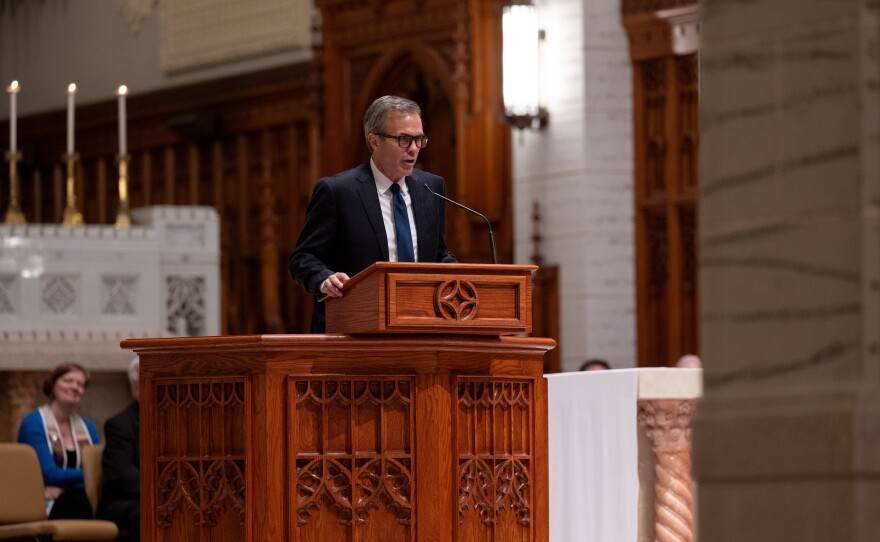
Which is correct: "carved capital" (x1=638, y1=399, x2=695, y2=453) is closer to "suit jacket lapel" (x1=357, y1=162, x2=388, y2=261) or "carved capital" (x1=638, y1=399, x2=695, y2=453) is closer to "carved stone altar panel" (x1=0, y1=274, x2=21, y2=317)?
"suit jacket lapel" (x1=357, y1=162, x2=388, y2=261)

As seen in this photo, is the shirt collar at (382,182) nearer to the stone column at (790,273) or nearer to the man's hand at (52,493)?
the stone column at (790,273)

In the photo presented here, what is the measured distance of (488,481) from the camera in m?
4.55

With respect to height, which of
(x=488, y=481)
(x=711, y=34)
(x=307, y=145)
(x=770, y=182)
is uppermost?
(x=307, y=145)

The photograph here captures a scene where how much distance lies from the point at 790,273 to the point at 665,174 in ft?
30.0

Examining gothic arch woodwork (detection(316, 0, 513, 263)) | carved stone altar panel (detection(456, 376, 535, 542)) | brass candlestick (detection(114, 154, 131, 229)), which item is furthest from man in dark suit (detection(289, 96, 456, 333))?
gothic arch woodwork (detection(316, 0, 513, 263))

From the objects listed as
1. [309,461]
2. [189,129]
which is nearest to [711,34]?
[309,461]

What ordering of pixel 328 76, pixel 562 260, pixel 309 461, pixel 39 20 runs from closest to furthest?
pixel 309 461
pixel 562 260
pixel 328 76
pixel 39 20

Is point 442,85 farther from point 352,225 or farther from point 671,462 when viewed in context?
point 352,225

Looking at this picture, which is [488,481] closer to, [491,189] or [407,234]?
[407,234]

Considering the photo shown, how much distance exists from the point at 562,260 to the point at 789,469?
9.27 metres

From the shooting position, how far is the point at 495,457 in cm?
457

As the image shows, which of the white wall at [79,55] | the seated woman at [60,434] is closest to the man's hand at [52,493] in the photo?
the seated woman at [60,434]

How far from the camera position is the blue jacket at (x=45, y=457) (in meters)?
8.34

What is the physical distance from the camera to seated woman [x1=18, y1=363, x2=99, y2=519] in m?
8.34
